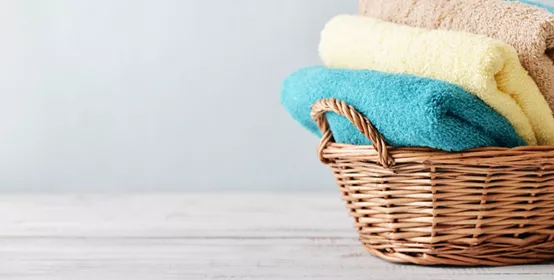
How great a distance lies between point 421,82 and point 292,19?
2.24 ft

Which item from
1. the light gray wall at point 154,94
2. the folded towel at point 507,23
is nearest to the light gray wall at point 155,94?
the light gray wall at point 154,94

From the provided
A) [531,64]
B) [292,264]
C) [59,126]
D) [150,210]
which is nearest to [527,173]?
[531,64]

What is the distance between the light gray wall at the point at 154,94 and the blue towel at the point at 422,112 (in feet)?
1.88

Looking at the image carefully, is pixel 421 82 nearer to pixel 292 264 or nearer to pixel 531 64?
pixel 531 64

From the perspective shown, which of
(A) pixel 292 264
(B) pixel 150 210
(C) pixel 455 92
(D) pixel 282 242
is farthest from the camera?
(B) pixel 150 210

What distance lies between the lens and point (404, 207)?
829mm

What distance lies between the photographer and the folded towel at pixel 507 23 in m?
0.77

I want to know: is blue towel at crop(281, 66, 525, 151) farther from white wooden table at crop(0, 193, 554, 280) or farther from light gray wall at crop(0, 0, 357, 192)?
light gray wall at crop(0, 0, 357, 192)

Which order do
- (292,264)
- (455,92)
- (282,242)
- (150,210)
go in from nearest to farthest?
1. (455,92)
2. (292,264)
3. (282,242)
4. (150,210)

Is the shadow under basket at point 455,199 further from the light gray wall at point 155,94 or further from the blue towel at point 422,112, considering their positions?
the light gray wall at point 155,94

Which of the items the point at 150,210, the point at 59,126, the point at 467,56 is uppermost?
the point at 59,126

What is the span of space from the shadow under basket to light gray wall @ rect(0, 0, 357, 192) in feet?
1.84

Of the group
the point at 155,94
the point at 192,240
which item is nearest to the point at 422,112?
the point at 192,240

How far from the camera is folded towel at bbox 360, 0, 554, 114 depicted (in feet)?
2.52
